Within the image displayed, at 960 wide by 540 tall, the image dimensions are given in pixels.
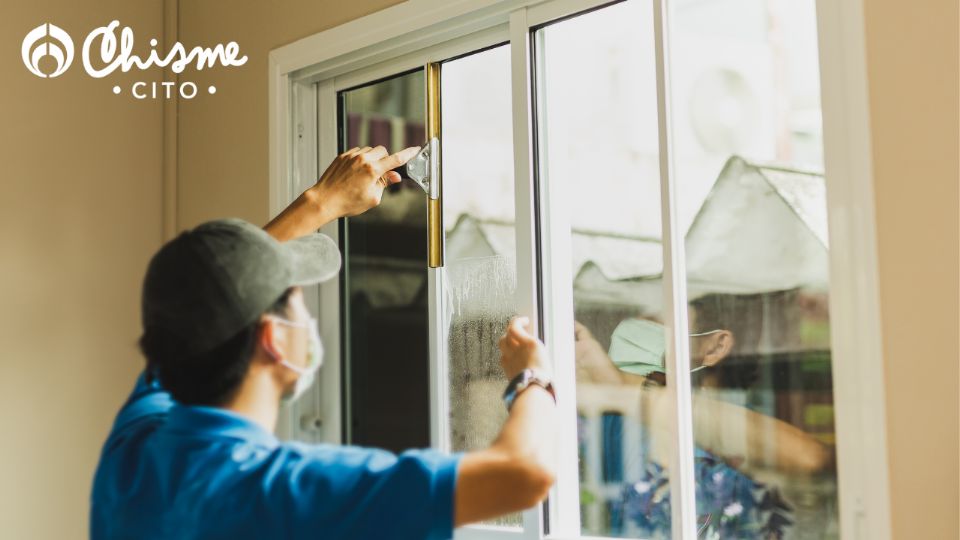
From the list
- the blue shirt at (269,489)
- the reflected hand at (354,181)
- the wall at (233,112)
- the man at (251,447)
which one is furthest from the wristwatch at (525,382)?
the wall at (233,112)

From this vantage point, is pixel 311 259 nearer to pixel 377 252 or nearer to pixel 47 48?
pixel 377 252

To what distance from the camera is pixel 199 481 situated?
117 cm

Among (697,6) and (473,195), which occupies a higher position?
(697,6)

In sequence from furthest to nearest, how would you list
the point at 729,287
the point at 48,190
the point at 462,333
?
1. the point at 48,190
2. the point at 462,333
3. the point at 729,287

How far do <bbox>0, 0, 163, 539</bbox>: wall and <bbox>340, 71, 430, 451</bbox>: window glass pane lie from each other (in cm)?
60

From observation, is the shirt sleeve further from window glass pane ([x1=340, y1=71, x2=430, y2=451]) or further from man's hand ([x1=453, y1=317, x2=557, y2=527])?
window glass pane ([x1=340, y1=71, x2=430, y2=451])

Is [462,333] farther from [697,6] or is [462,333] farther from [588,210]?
[697,6]

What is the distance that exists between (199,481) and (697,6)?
115 centimetres

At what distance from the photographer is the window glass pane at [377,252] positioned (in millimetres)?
2504

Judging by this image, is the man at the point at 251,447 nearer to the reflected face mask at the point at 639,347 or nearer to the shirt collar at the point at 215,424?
the shirt collar at the point at 215,424

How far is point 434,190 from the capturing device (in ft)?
7.13

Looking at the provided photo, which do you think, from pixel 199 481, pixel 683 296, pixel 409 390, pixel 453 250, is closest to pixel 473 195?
pixel 453 250

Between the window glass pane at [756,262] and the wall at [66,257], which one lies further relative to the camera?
the wall at [66,257]

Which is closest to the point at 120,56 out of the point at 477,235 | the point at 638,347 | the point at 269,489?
the point at 477,235
